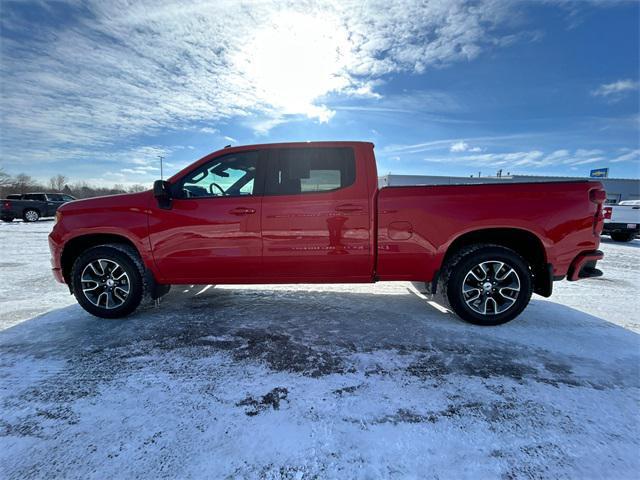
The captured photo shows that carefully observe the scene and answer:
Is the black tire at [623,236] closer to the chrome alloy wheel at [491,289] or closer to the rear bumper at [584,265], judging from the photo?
the rear bumper at [584,265]

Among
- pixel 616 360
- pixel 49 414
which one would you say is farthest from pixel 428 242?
pixel 49 414

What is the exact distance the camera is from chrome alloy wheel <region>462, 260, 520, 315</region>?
3334 millimetres

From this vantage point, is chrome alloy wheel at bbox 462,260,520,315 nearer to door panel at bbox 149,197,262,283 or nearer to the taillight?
the taillight

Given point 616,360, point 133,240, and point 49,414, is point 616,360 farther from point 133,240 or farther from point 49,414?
point 133,240

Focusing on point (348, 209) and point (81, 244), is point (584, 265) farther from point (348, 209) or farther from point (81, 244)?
point (81, 244)

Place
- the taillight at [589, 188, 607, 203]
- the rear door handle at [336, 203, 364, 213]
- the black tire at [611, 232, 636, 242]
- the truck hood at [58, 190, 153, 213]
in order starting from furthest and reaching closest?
the black tire at [611, 232, 636, 242] < the truck hood at [58, 190, 153, 213] < the rear door handle at [336, 203, 364, 213] < the taillight at [589, 188, 607, 203]

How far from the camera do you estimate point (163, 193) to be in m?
3.26

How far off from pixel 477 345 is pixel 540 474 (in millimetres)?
1399

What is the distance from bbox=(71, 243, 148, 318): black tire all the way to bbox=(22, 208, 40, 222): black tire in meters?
20.5

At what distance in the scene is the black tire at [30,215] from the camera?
59.1ft

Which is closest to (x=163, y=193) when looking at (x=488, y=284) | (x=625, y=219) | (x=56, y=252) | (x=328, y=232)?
(x=56, y=252)

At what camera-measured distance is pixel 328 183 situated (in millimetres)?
3396

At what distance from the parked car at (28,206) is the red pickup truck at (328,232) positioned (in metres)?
19.4

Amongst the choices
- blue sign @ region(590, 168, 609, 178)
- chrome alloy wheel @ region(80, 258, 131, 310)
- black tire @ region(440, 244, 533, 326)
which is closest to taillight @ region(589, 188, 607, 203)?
black tire @ region(440, 244, 533, 326)
